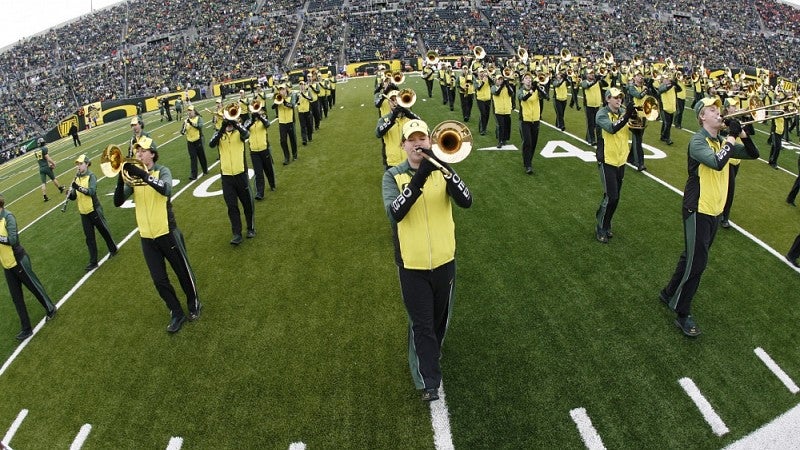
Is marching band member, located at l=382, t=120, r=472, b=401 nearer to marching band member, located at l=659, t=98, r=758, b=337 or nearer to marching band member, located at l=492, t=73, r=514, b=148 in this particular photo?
marching band member, located at l=659, t=98, r=758, b=337

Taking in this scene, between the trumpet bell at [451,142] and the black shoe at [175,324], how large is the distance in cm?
449

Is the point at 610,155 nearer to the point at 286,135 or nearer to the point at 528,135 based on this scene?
the point at 528,135

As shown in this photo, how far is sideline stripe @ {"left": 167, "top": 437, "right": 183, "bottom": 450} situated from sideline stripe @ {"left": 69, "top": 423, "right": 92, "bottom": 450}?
937 mm

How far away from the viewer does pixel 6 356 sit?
640cm

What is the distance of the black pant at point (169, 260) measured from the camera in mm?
5793

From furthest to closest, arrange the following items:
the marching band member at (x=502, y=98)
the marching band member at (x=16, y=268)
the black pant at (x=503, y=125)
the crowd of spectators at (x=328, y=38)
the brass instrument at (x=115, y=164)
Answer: the crowd of spectators at (x=328, y=38) → the black pant at (x=503, y=125) → the marching band member at (x=502, y=98) → the marching band member at (x=16, y=268) → the brass instrument at (x=115, y=164)

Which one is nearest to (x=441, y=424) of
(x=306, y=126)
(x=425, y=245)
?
(x=425, y=245)

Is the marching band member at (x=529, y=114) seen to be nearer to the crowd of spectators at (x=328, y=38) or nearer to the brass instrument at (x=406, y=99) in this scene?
the brass instrument at (x=406, y=99)

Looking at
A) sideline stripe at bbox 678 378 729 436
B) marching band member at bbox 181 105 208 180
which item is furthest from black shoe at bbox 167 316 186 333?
marching band member at bbox 181 105 208 180

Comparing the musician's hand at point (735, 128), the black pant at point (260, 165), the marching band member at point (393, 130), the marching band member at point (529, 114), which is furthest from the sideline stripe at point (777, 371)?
the black pant at point (260, 165)

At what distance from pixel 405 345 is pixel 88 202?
694cm

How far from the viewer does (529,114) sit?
420 inches

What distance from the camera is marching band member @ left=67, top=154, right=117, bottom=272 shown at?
840 centimetres

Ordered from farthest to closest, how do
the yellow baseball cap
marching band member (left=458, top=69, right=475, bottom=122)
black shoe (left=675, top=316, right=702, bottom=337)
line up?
marching band member (left=458, top=69, right=475, bottom=122) → black shoe (left=675, top=316, right=702, bottom=337) → the yellow baseball cap
